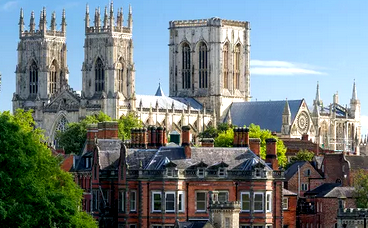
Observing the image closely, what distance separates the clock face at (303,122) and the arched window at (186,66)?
1599cm

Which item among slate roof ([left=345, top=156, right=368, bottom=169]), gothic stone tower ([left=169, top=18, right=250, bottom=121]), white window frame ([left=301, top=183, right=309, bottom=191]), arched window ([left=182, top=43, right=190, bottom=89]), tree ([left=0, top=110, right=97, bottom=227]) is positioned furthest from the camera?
arched window ([left=182, top=43, right=190, bottom=89])

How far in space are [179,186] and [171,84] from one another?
390ft

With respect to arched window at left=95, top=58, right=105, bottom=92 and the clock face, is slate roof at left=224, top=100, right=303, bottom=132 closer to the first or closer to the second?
the clock face

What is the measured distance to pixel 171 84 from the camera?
193 metres

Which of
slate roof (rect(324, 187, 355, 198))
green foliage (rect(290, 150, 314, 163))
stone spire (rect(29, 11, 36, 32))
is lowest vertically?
slate roof (rect(324, 187, 355, 198))

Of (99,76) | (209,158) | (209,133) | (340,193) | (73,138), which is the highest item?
(99,76)

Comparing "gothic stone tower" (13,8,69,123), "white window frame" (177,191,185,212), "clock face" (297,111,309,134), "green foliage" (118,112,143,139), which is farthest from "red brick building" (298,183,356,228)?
"gothic stone tower" (13,8,69,123)

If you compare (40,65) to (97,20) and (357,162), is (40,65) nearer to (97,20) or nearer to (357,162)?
(97,20)

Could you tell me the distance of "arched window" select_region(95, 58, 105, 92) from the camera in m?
173

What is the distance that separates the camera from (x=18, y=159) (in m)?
62.5

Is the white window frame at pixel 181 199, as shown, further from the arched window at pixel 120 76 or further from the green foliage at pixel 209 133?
the arched window at pixel 120 76

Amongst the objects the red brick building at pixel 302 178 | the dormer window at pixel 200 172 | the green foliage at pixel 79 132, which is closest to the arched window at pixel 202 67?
the green foliage at pixel 79 132

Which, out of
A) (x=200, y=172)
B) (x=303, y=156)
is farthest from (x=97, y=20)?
(x=200, y=172)

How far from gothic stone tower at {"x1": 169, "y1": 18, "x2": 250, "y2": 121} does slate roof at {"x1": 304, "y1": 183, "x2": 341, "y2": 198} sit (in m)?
88.8
